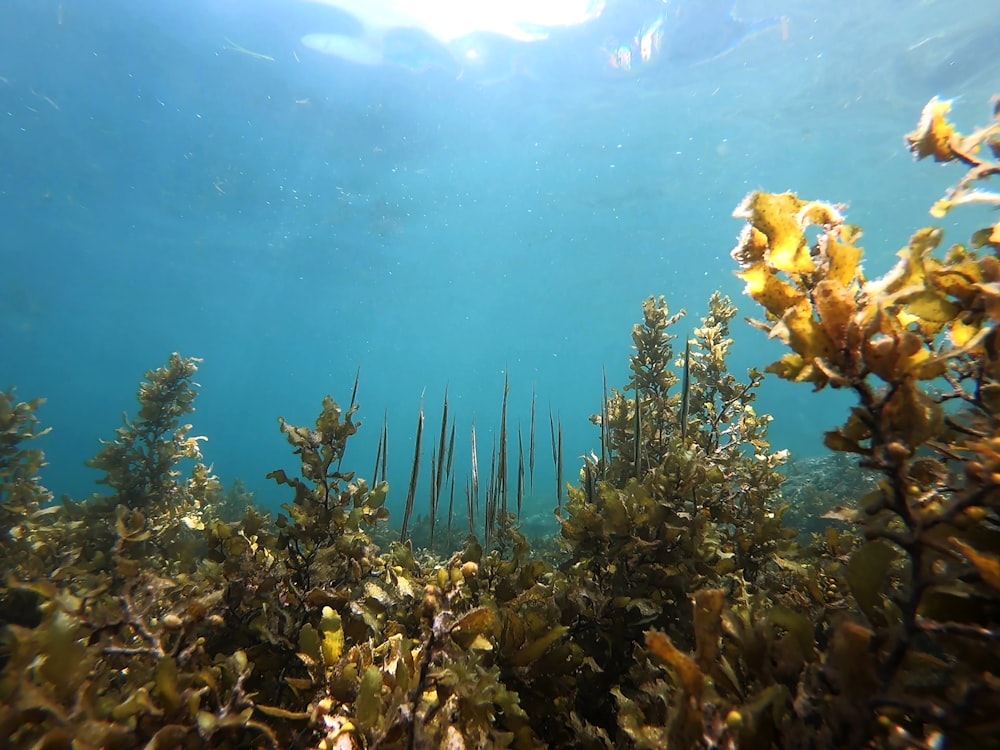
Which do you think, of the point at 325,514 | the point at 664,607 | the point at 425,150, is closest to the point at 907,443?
the point at 664,607

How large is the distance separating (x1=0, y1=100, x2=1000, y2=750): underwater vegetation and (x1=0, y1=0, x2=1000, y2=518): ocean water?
2244mm

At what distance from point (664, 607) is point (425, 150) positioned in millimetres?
22709

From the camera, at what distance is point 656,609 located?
2.51 meters

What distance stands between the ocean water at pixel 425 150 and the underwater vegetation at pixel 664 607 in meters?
2.24

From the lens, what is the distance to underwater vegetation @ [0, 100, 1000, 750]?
1167 millimetres

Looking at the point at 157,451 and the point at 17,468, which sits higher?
the point at 157,451

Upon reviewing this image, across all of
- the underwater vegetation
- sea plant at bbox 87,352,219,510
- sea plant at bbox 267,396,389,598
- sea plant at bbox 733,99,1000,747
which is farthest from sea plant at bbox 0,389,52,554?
sea plant at bbox 733,99,1000,747

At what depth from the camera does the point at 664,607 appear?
2.79 meters

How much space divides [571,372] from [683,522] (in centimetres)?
9403

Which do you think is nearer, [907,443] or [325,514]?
[907,443]

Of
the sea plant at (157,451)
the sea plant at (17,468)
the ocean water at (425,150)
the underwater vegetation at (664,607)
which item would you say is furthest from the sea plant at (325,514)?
the sea plant at (157,451)

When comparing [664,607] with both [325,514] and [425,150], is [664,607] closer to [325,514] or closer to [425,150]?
[325,514]

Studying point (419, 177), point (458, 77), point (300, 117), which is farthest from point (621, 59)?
point (300, 117)

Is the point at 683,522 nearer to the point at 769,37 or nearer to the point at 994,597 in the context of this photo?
the point at 994,597
